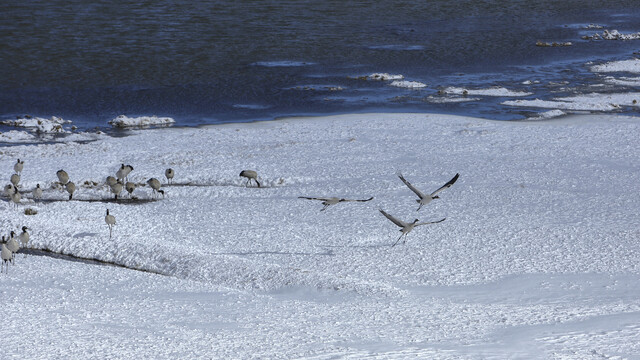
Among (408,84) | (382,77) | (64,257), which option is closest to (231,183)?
(64,257)

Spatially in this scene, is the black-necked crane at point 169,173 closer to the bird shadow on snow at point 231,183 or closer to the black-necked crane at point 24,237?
the bird shadow on snow at point 231,183

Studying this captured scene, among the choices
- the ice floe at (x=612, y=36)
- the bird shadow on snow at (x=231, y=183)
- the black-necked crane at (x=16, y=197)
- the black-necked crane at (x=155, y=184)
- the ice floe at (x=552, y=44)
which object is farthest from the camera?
the ice floe at (x=612, y=36)

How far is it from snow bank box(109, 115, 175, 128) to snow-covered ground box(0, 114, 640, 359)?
1.86m

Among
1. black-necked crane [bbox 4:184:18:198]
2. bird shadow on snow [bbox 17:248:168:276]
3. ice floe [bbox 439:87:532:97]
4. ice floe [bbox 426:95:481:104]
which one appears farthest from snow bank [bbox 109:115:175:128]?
bird shadow on snow [bbox 17:248:168:276]

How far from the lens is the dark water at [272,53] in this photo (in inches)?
941

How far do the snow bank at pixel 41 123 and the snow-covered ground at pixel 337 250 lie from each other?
1926mm

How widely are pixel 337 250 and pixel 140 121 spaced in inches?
408

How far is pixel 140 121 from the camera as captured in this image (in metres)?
21.7

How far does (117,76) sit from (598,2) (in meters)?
25.9

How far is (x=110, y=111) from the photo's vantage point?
915 inches

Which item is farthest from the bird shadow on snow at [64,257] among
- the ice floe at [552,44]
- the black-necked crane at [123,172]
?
the ice floe at [552,44]

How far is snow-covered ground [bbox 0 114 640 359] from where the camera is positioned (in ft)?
32.0

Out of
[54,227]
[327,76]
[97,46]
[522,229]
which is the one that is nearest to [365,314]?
[522,229]

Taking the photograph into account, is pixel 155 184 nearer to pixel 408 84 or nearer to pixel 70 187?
pixel 70 187
